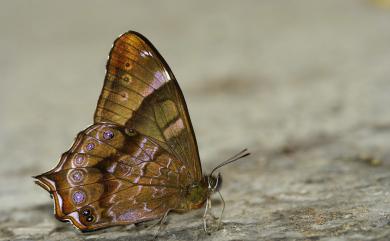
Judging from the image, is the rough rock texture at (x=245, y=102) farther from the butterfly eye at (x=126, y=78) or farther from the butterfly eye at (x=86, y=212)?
the butterfly eye at (x=126, y=78)

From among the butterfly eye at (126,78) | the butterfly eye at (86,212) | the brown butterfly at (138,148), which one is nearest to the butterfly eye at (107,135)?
the brown butterfly at (138,148)

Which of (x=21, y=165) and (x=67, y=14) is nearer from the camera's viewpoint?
(x=21, y=165)

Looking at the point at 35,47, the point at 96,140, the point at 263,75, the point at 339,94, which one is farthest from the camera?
the point at 35,47

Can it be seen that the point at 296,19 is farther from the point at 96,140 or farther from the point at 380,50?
the point at 96,140

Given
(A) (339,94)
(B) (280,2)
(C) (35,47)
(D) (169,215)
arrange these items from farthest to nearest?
1. (B) (280,2)
2. (C) (35,47)
3. (A) (339,94)
4. (D) (169,215)

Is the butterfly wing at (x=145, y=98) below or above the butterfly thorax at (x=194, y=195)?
above

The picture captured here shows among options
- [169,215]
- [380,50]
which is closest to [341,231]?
[169,215]

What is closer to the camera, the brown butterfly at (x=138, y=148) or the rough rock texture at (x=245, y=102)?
the brown butterfly at (x=138, y=148)

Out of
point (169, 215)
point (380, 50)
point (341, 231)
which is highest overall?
point (380, 50)

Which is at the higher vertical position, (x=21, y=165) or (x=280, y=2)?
(x=280, y=2)
